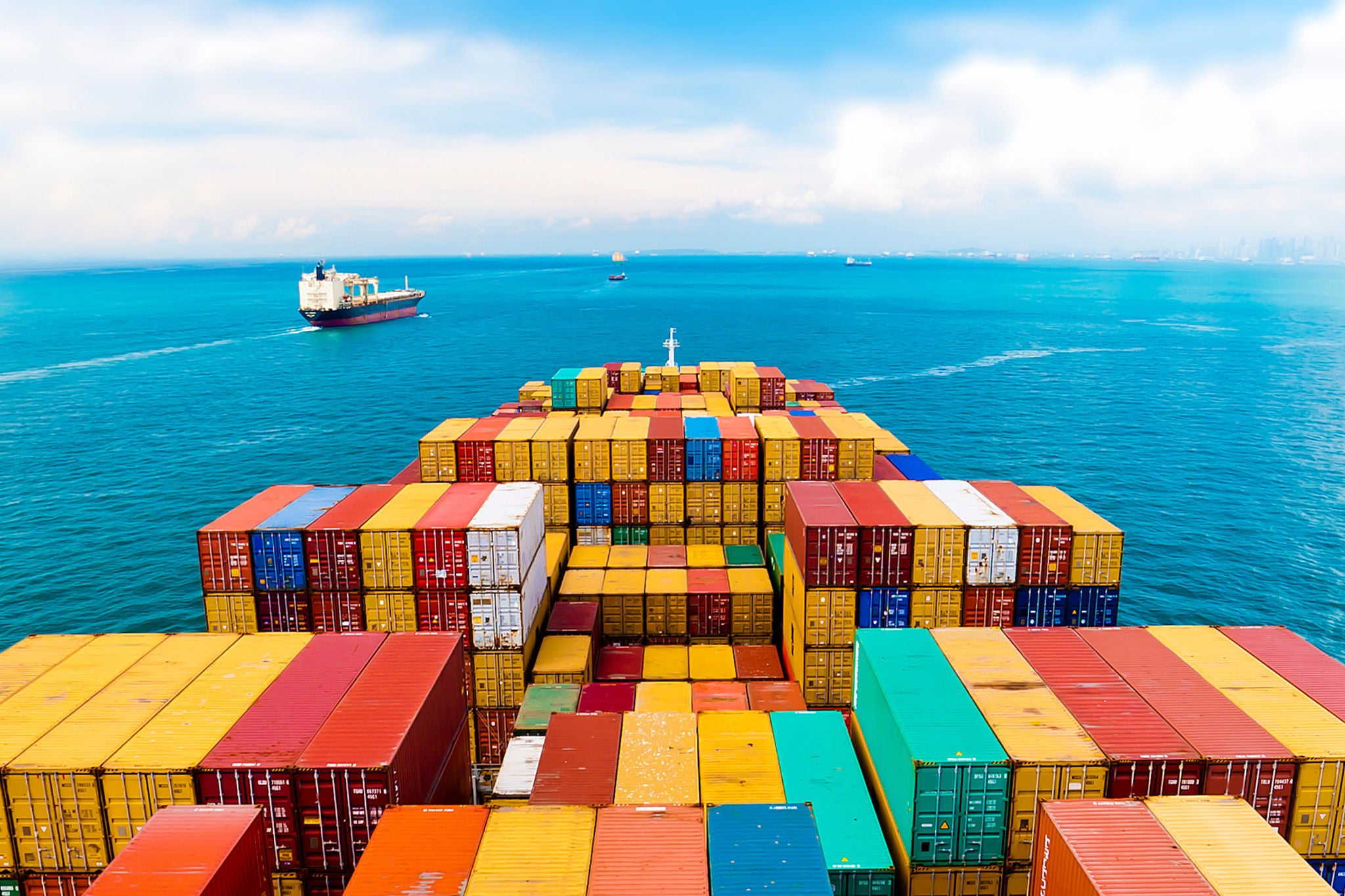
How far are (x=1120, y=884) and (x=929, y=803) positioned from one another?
439 cm

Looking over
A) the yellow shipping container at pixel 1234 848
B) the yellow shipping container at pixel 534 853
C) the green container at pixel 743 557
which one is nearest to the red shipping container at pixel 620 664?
the green container at pixel 743 557

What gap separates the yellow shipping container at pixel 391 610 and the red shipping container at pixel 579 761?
8982 mm

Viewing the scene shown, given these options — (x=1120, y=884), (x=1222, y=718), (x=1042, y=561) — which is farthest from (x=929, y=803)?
(x=1042, y=561)

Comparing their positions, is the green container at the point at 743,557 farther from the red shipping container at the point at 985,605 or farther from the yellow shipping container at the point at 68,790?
the yellow shipping container at the point at 68,790

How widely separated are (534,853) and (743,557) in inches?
947

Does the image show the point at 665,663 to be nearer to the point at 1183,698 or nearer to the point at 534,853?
the point at 1183,698

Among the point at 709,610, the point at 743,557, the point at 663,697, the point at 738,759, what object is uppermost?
the point at 738,759

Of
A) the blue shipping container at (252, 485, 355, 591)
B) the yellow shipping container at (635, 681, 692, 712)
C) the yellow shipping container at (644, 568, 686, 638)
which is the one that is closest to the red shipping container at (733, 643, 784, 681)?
the yellow shipping container at (644, 568, 686, 638)

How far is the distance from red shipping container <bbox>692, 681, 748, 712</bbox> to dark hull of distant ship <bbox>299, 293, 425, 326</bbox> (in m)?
155

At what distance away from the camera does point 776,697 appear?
24938 mm

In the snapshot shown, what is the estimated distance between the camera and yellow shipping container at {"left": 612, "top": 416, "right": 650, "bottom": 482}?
121 feet

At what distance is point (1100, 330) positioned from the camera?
158m

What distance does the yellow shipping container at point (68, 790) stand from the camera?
47.0ft

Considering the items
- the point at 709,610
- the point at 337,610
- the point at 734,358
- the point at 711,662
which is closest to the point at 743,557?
the point at 709,610
